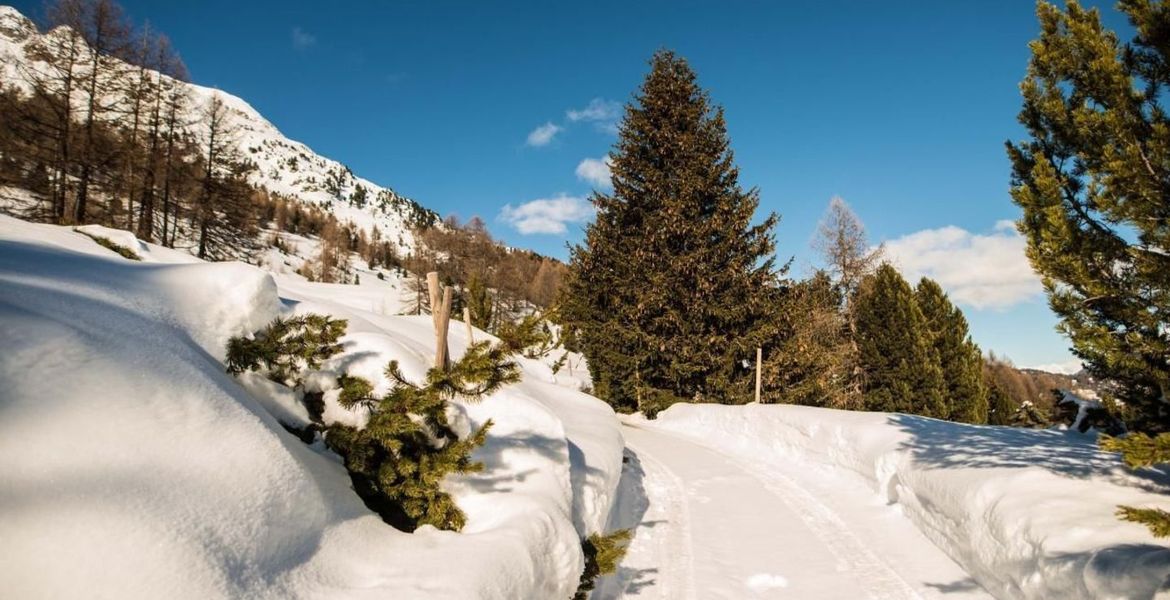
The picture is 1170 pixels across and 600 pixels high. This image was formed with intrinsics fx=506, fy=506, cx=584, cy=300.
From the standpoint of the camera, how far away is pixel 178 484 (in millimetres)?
2408

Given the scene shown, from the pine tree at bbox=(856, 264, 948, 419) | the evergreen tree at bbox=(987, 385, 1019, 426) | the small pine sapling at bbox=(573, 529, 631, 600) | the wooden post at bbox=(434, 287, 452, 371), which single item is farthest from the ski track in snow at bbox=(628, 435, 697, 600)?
the evergreen tree at bbox=(987, 385, 1019, 426)

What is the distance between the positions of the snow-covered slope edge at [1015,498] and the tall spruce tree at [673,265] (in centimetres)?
864

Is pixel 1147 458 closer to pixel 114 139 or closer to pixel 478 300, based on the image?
pixel 114 139

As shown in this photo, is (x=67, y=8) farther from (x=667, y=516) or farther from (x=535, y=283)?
(x=535, y=283)

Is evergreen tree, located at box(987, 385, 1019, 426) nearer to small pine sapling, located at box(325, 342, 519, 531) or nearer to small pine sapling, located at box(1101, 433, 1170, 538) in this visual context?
small pine sapling, located at box(1101, 433, 1170, 538)

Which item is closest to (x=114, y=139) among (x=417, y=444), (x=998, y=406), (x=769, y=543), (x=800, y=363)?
(x=417, y=444)

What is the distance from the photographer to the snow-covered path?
5.54 m

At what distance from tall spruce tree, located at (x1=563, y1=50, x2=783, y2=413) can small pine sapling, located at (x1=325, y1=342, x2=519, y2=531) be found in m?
15.9

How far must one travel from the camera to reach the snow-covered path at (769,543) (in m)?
5.54

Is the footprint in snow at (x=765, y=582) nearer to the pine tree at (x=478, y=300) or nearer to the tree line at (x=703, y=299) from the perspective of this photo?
the tree line at (x=703, y=299)

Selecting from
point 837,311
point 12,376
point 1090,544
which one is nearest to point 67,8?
point 12,376

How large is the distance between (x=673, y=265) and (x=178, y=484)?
18.0m

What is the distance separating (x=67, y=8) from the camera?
1764 cm

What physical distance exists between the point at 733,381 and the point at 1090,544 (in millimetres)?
15656
